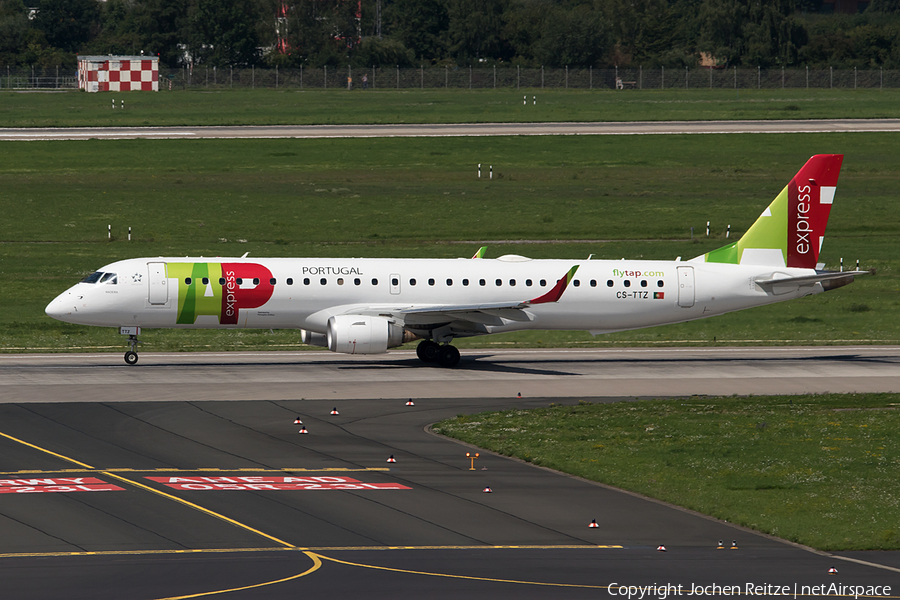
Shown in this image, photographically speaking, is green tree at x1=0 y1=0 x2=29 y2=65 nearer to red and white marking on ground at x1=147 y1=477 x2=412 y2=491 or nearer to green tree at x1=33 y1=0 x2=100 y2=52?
green tree at x1=33 y1=0 x2=100 y2=52

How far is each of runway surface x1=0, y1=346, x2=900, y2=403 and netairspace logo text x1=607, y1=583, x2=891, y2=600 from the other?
19.6 meters

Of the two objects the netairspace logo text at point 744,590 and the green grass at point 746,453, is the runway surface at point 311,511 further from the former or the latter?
the green grass at point 746,453

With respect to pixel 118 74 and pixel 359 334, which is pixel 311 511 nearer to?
pixel 359 334

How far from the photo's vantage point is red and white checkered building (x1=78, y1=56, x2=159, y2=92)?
143 meters

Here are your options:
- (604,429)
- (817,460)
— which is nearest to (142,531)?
(604,429)

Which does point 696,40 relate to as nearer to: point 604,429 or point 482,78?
point 482,78

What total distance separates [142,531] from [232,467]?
5.71 meters

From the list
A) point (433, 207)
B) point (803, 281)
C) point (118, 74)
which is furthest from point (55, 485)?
point (118, 74)

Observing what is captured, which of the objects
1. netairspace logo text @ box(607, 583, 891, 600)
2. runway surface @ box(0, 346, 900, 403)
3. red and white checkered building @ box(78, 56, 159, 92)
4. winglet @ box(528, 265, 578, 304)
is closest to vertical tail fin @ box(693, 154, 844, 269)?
runway surface @ box(0, 346, 900, 403)

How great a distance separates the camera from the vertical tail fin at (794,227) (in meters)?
49.4

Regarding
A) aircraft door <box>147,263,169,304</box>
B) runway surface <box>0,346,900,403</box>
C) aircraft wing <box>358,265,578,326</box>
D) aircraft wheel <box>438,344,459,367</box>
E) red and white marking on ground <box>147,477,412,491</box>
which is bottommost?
red and white marking on ground <box>147,477,412,491</box>

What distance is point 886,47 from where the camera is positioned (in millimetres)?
170375

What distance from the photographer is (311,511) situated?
82.5 feet

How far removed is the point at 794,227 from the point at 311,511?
30824mm
